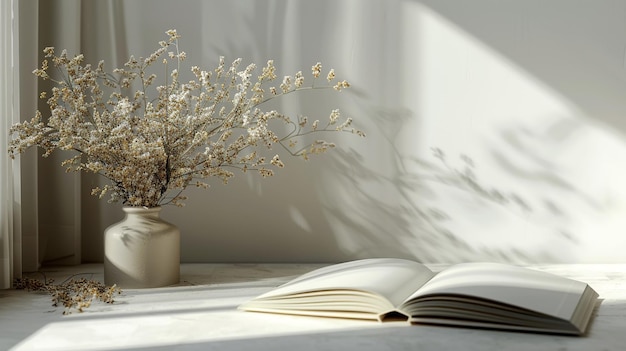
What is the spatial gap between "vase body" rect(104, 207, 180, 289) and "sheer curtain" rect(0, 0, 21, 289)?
0.28 m

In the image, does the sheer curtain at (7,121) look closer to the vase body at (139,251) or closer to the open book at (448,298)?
the vase body at (139,251)

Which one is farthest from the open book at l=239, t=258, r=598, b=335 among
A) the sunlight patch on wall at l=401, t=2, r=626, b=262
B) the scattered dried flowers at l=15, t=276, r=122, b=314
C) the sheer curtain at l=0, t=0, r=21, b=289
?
the sunlight patch on wall at l=401, t=2, r=626, b=262

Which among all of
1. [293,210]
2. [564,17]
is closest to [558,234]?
[564,17]

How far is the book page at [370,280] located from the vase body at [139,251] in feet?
1.50

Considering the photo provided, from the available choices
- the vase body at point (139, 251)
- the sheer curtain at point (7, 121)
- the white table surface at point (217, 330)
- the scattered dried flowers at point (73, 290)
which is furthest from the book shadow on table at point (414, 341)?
the sheer curtain at point (7, 121)

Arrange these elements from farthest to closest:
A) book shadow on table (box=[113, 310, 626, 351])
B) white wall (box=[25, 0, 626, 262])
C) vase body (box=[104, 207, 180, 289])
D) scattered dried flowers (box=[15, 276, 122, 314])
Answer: white wall (box=[25, 0, 626, 262]) < vase body (box=[104, 207, 180, 289]) < scattered dried flowers (box=[15, 276, 122, 314]) < book shadow on table (box=[113, 310, 626, 351])

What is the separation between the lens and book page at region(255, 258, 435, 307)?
164cm

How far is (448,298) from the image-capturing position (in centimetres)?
158

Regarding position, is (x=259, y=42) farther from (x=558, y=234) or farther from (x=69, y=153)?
(x=558, y=234)

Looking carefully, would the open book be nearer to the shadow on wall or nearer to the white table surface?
the white table surface

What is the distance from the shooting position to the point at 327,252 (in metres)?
2.69

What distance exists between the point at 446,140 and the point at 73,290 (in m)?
1.37

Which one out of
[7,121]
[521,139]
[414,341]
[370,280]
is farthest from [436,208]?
[7,121]

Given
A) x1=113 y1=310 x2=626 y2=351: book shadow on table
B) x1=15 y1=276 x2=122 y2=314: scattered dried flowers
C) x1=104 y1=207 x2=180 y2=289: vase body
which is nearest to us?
x1=113 y1=310 x2=626 y2=351: book shadow on table
